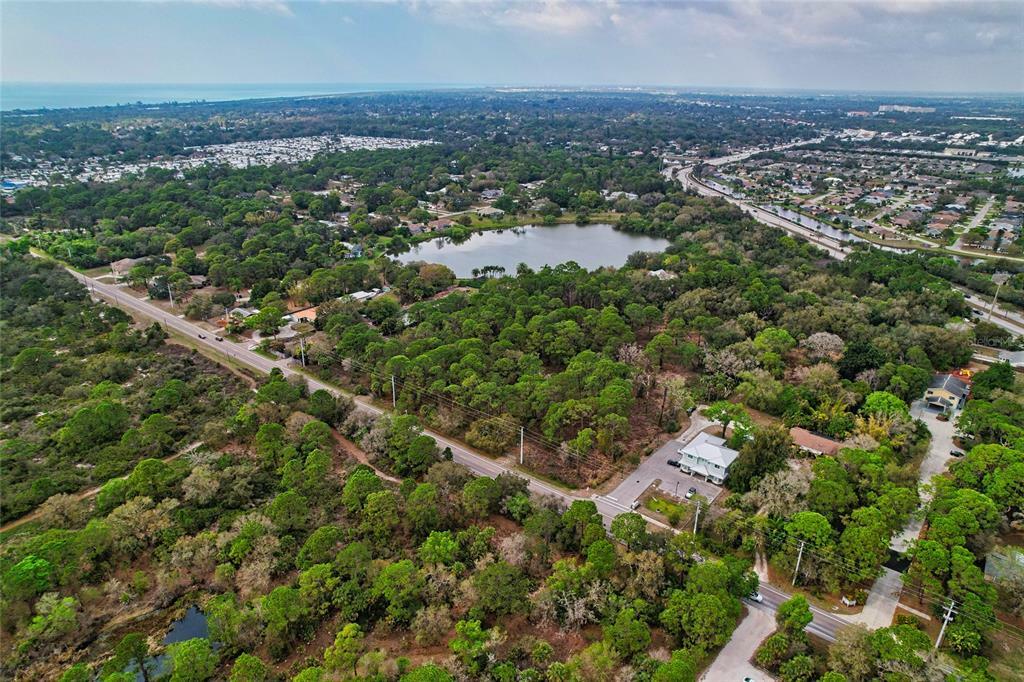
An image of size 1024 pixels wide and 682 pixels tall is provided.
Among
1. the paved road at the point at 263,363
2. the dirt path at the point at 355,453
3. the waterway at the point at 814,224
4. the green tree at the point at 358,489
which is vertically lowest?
the dirt path at the point at 355,453

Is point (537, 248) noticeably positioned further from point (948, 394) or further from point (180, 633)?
point (180, 633)

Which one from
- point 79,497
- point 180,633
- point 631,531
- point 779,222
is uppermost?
point 779,222

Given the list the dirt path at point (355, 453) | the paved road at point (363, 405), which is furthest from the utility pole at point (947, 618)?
the dirt path at point (355, 453)

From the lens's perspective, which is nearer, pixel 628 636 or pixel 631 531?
pixel 628 636

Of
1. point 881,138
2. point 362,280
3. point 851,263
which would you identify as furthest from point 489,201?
point 881,138

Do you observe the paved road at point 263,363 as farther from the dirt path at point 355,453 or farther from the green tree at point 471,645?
the green tree at point 471,645

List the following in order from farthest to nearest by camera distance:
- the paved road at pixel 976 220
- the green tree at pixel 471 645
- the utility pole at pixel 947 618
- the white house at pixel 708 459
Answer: the paved road at pixel 976 220
the white house at pixel 708 459
the utility pole at pixel 947 618
the green tree at pixel 471 645

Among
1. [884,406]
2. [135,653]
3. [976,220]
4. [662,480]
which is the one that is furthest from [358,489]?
[976,220]

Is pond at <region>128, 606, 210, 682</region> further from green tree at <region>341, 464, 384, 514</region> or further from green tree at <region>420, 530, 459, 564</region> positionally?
green tree at <region>420, 530, 459, 564</region>
